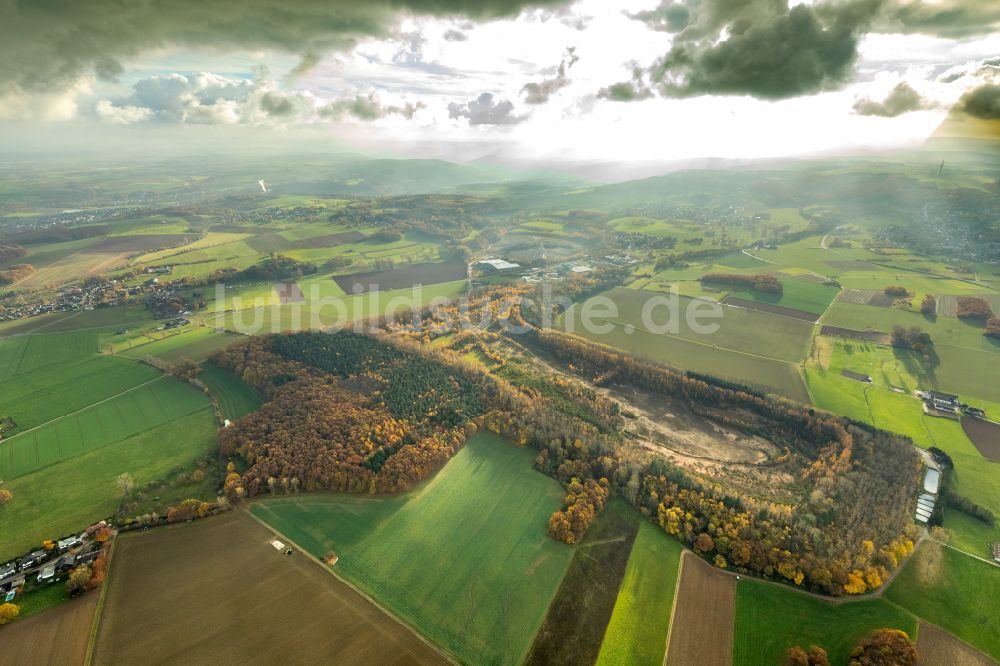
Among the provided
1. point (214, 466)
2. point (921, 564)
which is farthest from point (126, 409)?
point (921, 564)

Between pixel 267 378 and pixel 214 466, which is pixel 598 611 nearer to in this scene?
pixel 214 466

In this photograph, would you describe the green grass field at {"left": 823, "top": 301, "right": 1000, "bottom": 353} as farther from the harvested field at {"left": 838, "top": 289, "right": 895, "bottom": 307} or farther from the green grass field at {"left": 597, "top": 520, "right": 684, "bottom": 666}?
the green grass field at {"left": 597, "top": 520, "right": 684, "bottom": 666}

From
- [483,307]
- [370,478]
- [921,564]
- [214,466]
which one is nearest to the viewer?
[921,564]

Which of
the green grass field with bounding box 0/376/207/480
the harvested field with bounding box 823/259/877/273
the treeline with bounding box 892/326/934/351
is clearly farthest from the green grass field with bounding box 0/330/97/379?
the harvested field with bounding box 823/259/877/273

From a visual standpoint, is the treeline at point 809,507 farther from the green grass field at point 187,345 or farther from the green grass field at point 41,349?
the green grass field at point 41,349

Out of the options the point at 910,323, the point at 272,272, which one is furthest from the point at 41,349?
the point at 910,323

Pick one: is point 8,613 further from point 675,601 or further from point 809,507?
point 809,507

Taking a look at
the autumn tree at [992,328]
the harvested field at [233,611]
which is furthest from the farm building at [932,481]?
the harvested field at [233,611]
